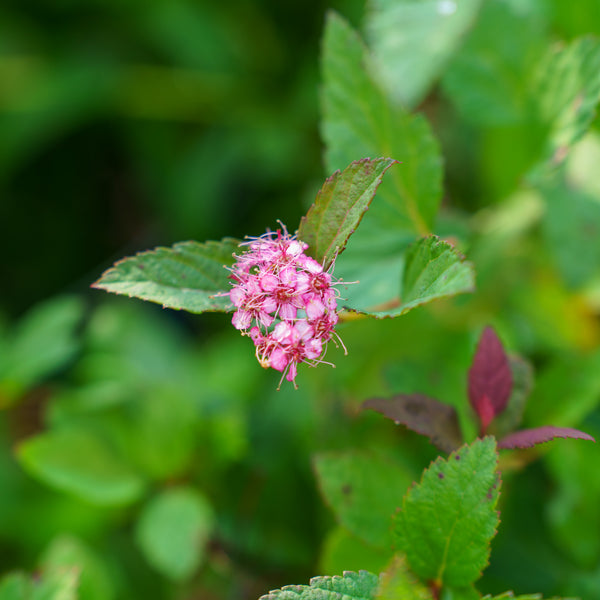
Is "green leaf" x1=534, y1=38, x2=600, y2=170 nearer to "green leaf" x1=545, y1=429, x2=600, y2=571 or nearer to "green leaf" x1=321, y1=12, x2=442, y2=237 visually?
"green leaf" x1=321, y1=12, x2=442, y2=237

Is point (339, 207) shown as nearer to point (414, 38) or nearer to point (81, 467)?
point (414, 38)

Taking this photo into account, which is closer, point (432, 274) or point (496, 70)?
point (432, 274)

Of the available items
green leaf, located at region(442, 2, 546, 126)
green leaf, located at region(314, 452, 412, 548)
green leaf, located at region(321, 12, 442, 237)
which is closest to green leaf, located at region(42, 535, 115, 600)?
green leaf, located at region(314, 452, 412, 548)

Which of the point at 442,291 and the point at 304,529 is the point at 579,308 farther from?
the point at 442,291

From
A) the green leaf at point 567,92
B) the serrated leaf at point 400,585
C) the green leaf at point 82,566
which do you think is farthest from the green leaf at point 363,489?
the green leaf at point 567,92

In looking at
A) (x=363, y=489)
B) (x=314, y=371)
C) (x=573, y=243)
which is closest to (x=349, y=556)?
(x=363, y=489)

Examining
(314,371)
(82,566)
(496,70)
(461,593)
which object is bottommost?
(461,593)
